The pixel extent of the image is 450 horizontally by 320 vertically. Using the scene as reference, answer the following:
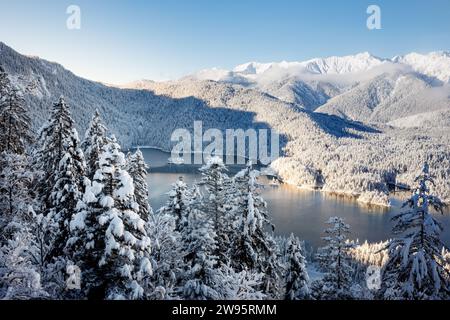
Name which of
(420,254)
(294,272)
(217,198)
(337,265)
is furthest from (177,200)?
(420,254)

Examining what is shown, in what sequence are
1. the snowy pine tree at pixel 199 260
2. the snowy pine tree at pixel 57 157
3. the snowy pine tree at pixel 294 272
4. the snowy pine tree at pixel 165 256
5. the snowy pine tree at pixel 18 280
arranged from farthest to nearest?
the snowy pine tree at pixel 294 272
the snowy pine tree at pixel 57 157
the snowy pine tree at pixel 165 256
the snowy pine tree at pixel 199 260
the snowy pine tree at pixel 18 280

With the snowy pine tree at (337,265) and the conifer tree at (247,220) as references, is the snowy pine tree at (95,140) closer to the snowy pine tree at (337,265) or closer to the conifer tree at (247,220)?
the conifer tree at (247,220)

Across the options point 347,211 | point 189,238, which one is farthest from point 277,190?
point 189,238

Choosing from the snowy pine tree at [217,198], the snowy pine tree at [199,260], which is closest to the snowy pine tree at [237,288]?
the snowy pine tree at [199,260]

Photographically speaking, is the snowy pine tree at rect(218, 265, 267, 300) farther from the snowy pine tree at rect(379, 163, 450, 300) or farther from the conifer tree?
the snowy pine tree at rect(379, 163, 450, 300)
